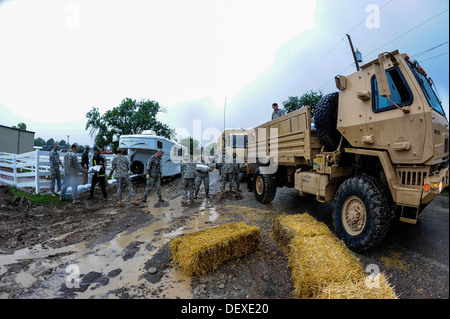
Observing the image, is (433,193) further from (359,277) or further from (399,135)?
(359,277)

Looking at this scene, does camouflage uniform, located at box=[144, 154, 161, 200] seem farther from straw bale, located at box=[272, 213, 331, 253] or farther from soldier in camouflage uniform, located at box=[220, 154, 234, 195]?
straw bale, located at box=[272, 213, 331, 253]

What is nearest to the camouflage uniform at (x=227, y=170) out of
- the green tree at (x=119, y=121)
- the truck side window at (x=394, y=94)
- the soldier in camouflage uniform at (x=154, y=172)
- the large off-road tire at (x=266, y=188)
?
the large off-road tire at (x=266, y=188)

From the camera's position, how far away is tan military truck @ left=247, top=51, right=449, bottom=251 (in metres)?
2.84

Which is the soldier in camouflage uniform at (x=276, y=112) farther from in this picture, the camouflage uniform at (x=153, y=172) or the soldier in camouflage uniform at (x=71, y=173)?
the soldier in camouflage uniform at (x=71, y=173)

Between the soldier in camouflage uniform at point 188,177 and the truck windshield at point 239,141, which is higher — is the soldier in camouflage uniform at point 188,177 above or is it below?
below

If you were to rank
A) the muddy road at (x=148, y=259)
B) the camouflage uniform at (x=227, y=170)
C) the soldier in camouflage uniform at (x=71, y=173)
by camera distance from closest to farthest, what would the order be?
the muddy road at (x=148, y=259) → the soldier in camouflage uniform at (x=71, y=173) → the camouflage uniform at (x=227, y=170)

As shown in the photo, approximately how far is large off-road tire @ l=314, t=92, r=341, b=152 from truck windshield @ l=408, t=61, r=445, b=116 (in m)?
1.22

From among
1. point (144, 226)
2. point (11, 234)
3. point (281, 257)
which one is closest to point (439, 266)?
point (281, 257)

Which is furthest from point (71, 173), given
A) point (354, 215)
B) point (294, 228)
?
point (354, 215)

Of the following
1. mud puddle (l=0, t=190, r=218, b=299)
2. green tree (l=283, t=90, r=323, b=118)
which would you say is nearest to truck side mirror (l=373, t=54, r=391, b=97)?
mud puddle (l=0, t=190, r=218, b=299)

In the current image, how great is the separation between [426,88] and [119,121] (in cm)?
2690

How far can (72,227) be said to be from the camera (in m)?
4.83

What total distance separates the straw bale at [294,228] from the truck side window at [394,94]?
2043 millimetres

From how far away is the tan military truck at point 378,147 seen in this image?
2.84 metres
